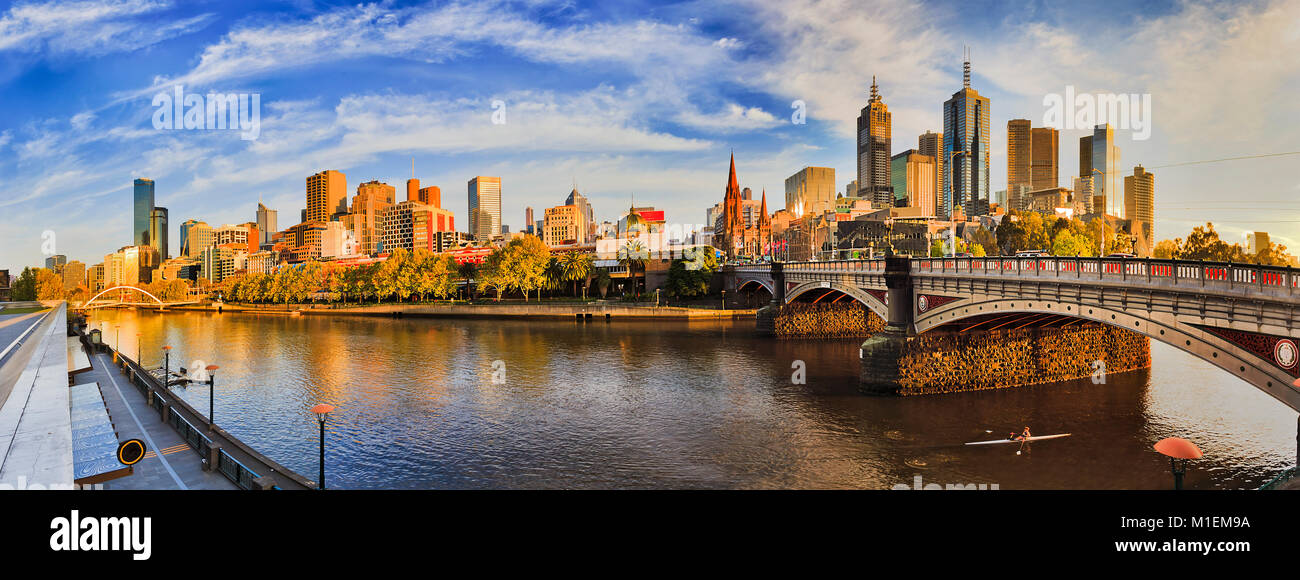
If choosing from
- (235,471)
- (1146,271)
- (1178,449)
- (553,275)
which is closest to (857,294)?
(1146,271)

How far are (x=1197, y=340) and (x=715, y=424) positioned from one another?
16.9 meters

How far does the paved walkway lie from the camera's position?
14.6 meters

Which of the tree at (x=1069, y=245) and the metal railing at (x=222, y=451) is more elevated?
the tree at (x=1069, y=245)

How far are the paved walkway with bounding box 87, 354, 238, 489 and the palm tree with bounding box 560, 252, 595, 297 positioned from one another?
7444 centimetres

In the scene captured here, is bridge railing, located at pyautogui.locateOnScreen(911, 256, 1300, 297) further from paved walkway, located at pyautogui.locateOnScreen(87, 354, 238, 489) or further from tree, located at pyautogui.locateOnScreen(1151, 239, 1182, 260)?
tree, located at pyautogui.locateOnScreen(1151, 239, 1182, 260)

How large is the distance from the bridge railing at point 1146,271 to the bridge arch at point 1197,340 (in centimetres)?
122

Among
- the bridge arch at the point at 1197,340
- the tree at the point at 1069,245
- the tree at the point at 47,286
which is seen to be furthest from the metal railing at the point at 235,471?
the tree at the point at 47,286

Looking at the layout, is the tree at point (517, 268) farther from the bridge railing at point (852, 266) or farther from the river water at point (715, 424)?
the bridge railing at point (852, 266)

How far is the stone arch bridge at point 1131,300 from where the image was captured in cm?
1513

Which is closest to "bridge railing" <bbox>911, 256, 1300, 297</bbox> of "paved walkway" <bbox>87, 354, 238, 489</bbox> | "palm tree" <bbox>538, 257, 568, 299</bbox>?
"paved walkway" <bbox>87, 354, 238, 489</bbox>

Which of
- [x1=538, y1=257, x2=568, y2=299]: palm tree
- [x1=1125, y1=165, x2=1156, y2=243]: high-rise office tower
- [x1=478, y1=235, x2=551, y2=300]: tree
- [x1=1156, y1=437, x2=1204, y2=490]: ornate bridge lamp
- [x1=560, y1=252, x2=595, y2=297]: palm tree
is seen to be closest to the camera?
[x1=1156, y1=437, x2=1204, y2=490]: ornate bridge lamp

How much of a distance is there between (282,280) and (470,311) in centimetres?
6926
